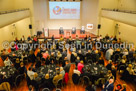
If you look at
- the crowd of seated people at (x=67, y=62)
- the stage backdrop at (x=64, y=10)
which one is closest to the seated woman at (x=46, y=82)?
the crowd of seated people at (x=67, y=62)

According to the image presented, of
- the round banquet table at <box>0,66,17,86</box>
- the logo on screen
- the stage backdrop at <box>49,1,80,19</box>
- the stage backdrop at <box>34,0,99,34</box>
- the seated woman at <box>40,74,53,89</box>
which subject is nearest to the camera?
the seated woman at <box>40,74,53,89</box>

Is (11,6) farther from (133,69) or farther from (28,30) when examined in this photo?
(133,69)

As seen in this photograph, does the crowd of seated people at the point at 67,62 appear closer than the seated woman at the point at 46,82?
No

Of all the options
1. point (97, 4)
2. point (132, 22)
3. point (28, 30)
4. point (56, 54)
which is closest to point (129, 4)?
point (97, 4)

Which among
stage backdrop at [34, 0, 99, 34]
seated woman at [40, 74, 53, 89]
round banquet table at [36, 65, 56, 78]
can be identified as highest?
stage backdrop at [34, 0, 99, 34]

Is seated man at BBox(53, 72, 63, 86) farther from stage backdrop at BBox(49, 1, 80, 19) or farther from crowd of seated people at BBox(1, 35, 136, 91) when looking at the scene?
stage backdrop at BBox(49, 1, 80, 19)

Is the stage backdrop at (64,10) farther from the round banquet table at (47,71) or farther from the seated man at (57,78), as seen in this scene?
the seated man at (57,78)

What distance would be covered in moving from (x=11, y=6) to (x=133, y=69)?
52.4 ft

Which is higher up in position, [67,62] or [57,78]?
[67,62]

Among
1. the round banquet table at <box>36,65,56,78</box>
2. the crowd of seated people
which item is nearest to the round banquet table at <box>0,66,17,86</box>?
the crowd of seated people

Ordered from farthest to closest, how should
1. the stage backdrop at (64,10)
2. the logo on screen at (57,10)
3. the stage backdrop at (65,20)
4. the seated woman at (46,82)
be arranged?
the logo on screen at (57,10), the stage backdrop at (64,10), the stage backdrop at (65,20), the seated woman at (46,82)

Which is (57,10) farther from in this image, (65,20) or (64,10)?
(65,20)

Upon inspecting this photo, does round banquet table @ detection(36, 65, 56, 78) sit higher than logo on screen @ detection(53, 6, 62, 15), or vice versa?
logo on screen @ detection(53, 6, 62, 15)

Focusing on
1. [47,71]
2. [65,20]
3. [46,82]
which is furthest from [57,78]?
[65,20]
